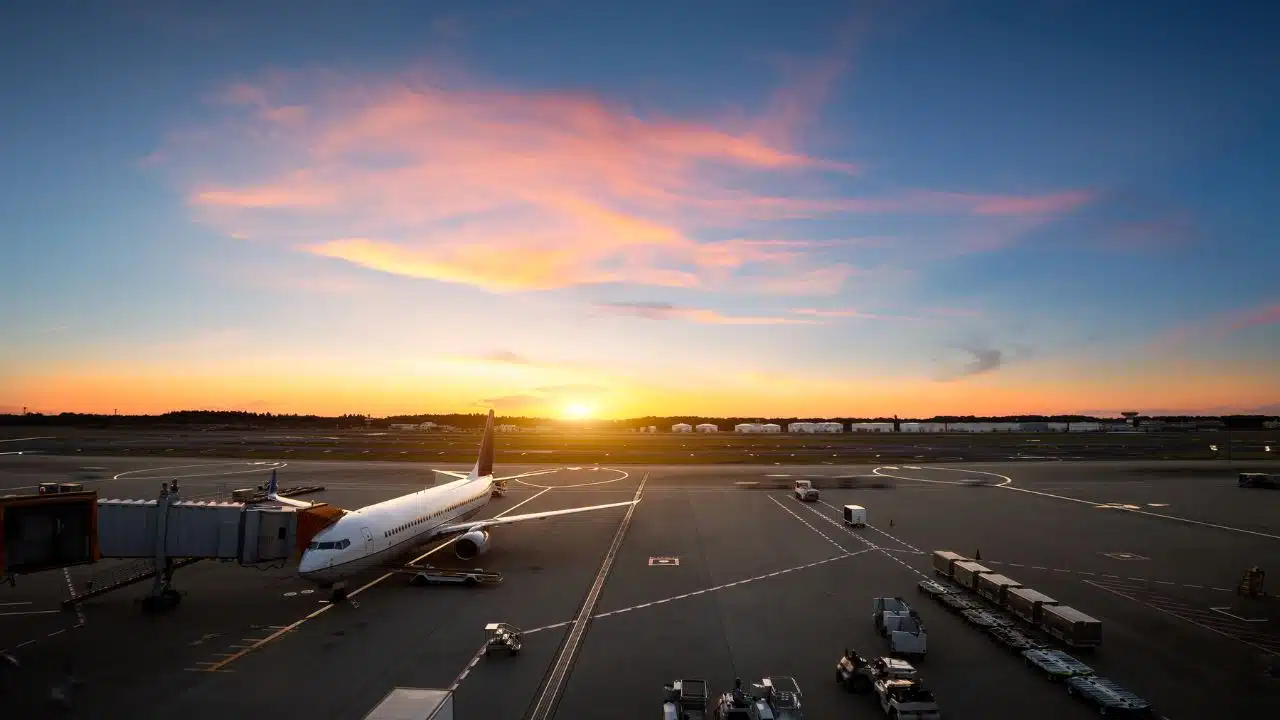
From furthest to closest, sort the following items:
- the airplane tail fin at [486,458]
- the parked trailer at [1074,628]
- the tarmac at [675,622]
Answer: the airplane tail fin at [486,458] < the parked trailer at [1074,628] < the tarmac at [675,622]

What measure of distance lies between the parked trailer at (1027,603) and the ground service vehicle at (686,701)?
1814 centimetres

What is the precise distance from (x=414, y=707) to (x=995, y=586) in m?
29.8

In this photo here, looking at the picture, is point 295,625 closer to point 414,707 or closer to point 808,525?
point 414,707

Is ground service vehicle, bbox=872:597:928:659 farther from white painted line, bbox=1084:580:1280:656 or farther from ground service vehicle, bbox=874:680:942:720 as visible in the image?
white painted line, bbox=1084:580:1280:656

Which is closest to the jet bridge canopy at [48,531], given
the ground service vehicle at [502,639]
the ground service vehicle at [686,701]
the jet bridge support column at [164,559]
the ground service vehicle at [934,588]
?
the jet bridge support column at [164,559]

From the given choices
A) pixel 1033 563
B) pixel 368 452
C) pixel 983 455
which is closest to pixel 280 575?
pixel 1033 563

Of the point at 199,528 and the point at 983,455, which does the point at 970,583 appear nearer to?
the point at 199,528

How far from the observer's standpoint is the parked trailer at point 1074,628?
2781 centimetres

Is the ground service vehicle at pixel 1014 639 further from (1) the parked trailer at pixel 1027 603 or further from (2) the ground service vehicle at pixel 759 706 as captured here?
(2) the ground service vehicle at pixel 759 706

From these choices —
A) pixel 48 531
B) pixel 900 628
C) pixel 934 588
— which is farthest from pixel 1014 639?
pixel 48 531

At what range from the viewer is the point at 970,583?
121ft

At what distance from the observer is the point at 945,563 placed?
40.4 meters

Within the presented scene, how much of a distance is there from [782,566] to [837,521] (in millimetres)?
18454

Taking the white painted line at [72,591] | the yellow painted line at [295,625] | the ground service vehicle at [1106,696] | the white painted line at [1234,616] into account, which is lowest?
the white painted line at [72,591]
